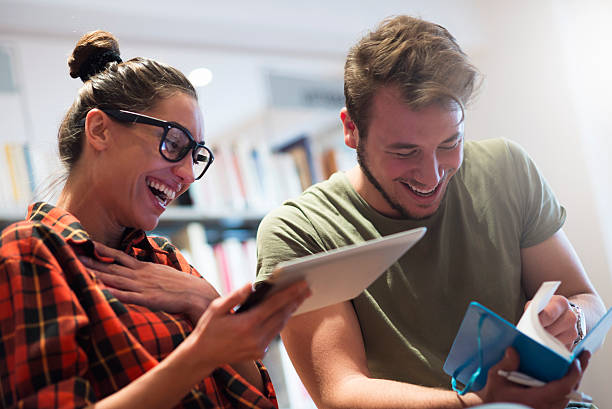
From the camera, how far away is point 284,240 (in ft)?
4.80

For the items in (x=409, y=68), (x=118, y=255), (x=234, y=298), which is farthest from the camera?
(x=409, y=68)

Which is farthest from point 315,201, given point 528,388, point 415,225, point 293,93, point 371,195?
point 293,93

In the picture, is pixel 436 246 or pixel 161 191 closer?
pixel 161 191

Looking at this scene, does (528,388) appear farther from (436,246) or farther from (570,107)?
(570,107)

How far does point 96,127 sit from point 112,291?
35cm

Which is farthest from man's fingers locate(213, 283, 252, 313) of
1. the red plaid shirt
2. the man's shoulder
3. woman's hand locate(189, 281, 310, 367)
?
the man's shoulder

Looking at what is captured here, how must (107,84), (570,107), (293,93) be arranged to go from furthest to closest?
(293,93) → (570,107) → (107,84)

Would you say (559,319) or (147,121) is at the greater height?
(147,121)

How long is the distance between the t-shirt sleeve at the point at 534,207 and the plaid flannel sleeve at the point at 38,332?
116 centimetres

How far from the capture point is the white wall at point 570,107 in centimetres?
306

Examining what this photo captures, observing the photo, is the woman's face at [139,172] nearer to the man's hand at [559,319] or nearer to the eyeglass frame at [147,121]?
the eyeglass frame at [147,121]

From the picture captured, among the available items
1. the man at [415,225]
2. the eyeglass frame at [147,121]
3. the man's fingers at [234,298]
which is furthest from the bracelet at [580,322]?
the eyeglass frame at [147,121]

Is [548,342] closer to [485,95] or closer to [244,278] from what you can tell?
[244,278]

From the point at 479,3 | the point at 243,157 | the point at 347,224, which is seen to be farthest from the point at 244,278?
the point at 479,3
